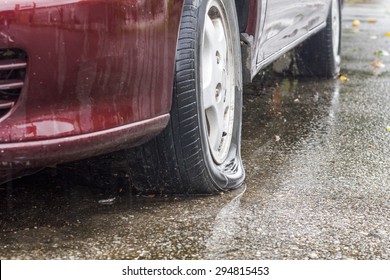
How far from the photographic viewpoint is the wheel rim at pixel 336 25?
590cm

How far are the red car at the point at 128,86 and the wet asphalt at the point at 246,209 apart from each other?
0.54ft

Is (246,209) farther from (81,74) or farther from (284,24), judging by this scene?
(284,24)

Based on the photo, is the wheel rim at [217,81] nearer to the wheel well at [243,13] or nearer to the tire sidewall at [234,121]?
the tire sidewall at [234,121]

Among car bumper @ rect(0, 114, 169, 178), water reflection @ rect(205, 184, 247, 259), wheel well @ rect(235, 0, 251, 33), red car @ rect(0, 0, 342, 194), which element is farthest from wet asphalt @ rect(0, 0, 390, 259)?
wheel well @ rect(235, 0, 251, 33)

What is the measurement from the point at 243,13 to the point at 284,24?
692 mm

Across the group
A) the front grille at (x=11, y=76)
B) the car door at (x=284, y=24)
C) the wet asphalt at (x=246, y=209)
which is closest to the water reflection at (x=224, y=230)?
the wet asphalt at (x=246, y=209)

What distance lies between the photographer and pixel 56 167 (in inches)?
129

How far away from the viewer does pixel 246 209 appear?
280 centimetres

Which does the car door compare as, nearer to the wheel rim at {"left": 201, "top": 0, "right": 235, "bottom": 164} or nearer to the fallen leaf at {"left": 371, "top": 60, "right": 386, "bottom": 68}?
the wheel rim at {"left": 201, "top": 0, "right": 235, "bottom": 164}

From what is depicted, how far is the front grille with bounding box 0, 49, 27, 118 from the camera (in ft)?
7.28

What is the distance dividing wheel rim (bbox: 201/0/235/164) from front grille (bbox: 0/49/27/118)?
2.39ft

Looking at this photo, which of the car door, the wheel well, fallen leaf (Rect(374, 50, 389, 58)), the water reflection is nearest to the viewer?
the water reflection

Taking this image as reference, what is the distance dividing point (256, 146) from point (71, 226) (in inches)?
55.8

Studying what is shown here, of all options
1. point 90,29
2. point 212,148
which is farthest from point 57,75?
A: point 212,148
